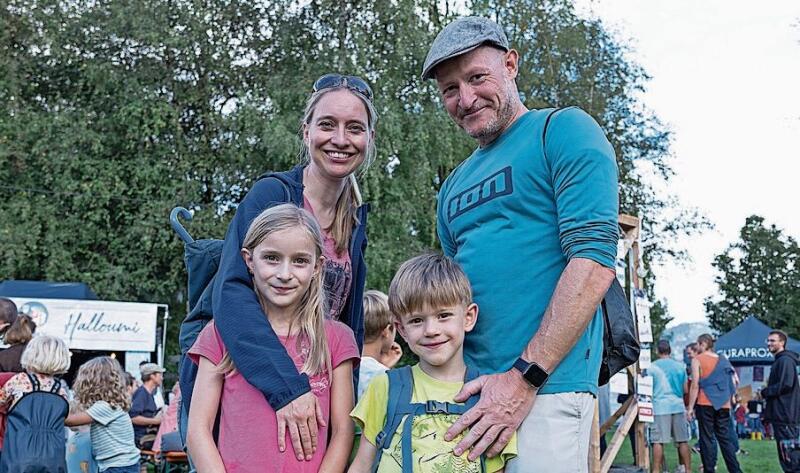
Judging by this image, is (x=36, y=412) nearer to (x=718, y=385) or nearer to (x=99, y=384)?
(x=99, y=384)

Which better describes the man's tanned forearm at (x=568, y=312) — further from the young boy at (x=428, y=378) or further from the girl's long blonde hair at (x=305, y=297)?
the girl's long blonde hair at (x=305, y=297)

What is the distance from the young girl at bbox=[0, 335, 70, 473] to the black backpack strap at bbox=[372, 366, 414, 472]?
4297 millimetres

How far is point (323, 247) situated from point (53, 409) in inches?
167

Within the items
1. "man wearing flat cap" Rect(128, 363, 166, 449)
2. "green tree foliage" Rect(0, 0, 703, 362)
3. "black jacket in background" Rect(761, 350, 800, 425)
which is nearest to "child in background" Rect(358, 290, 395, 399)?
"man wearing flat cap" Rect(128, 363, 166, 449)

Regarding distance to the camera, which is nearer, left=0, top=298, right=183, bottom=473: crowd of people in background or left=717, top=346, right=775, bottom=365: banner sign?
left=0, top=298, right=183, bottom=473: crowd of people in background

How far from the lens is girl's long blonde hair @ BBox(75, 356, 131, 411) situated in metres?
6.96

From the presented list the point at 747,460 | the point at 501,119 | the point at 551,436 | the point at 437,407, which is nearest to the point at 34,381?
the point at 437,407

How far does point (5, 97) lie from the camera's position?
18516 mm

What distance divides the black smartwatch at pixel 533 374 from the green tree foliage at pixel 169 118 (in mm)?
14353

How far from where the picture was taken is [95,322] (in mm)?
13320

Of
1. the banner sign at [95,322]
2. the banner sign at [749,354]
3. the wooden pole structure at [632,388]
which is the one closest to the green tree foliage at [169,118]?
the banner sign at [95,322]

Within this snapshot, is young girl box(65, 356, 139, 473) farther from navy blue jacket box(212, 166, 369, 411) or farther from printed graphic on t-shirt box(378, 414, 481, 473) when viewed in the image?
printed graphic on t-shirt box(378, 414, 481, 473)

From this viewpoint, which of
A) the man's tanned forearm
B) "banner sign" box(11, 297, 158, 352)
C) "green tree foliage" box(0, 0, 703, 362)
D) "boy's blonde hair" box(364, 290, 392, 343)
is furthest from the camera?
"green tree foliage" box(0, 0, 703, 362)

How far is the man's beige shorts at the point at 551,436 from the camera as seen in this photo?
2.33 metres
